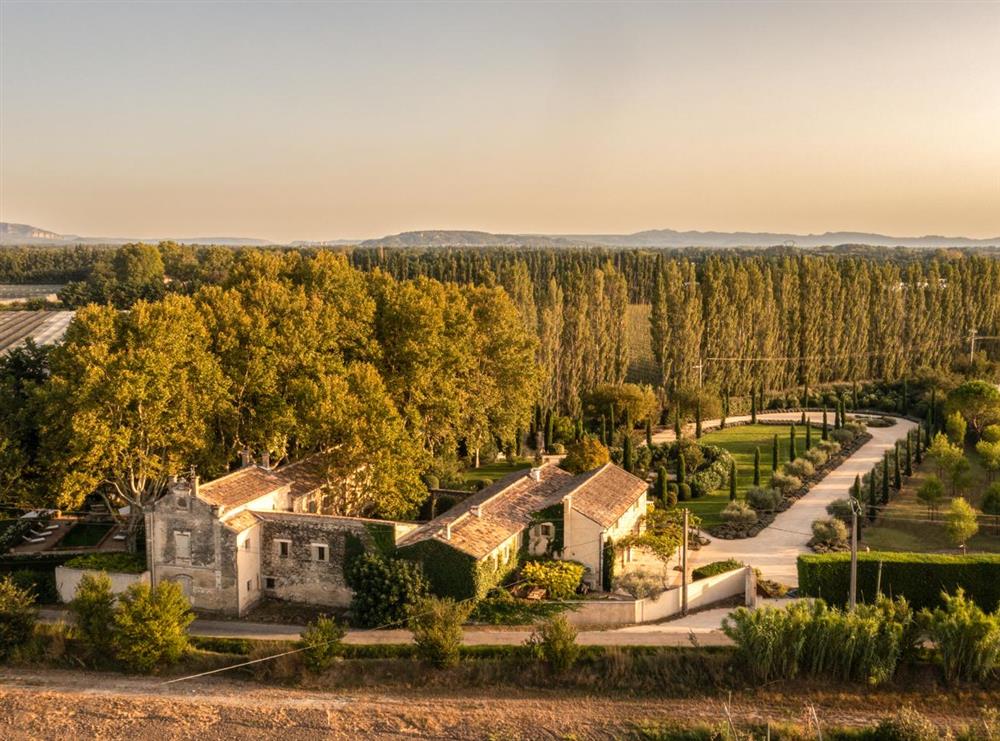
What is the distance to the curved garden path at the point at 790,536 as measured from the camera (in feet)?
120

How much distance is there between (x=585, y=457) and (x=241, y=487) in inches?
676

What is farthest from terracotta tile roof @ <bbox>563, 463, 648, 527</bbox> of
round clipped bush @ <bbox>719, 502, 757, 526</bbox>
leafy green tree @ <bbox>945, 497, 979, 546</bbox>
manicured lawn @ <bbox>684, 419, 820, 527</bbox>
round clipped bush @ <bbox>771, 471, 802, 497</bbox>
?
leafy green tree @ <bbox>945, 497, 979, 546</bbox>

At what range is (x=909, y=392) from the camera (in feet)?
236

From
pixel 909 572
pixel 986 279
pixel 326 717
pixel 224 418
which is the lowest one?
pixel 326 717

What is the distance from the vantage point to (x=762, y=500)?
43844mm

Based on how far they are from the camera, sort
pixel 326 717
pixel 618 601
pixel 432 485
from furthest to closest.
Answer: pixel 432 485, pixel 618 601, pixel 326 717

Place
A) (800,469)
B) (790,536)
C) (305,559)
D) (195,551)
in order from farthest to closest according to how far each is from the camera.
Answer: (800,469) → (790,536) → (305,559) → (195,551)

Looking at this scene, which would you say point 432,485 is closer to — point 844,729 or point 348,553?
point 348,553

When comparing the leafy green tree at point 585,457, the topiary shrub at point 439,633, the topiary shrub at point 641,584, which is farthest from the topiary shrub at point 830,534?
the topiary shrub at point 439,633

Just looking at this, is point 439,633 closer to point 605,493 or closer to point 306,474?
point 605,493

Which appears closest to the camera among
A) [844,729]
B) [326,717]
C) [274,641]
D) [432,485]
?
[844,729]

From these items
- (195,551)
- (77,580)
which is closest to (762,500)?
(195,551)

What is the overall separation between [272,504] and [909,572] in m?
23.6

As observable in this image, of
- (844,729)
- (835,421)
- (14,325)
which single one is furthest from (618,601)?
(14,325)
